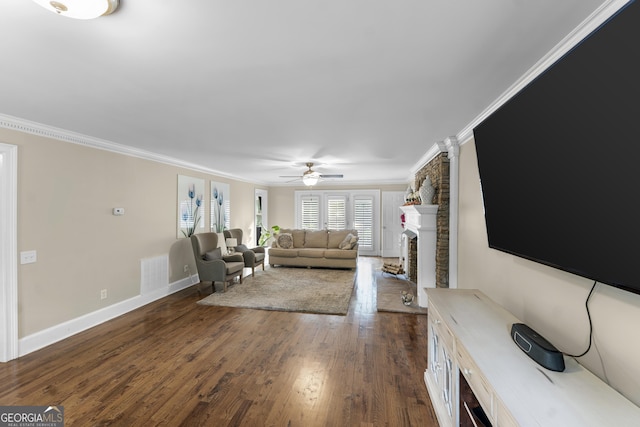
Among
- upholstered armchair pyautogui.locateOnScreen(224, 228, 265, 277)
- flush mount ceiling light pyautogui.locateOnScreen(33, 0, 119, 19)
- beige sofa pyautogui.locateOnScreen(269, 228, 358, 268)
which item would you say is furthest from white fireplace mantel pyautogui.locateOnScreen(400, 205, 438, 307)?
flush mount ceiling light pyautogui.locateOnScreen(33, 0, 119, 19)

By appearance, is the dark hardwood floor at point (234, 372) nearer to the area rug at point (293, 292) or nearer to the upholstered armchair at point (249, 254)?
the area rug at point (293, 292)

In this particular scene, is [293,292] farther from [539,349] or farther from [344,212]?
[344,212]

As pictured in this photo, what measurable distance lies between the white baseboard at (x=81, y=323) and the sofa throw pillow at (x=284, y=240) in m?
2.94

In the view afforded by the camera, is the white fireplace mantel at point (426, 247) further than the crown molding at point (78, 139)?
Yes

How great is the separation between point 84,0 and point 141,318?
12.6 feet

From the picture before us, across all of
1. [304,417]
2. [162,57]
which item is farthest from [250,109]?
[304,417]

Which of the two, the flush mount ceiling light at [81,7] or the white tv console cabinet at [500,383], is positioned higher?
the flush mount ceiling light at [81,7]

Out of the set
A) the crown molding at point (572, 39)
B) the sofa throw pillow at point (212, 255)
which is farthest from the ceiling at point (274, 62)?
the sofa throw pillow at point (212, 255)

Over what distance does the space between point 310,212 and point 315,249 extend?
2.23 meters

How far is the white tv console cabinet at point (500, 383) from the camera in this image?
102cm

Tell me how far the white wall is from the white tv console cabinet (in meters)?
0.13

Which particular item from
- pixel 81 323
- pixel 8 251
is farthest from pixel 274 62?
pixel 81 323

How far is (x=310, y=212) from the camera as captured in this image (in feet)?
29.6

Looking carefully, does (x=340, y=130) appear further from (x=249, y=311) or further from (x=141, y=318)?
(x=141, y=318)
